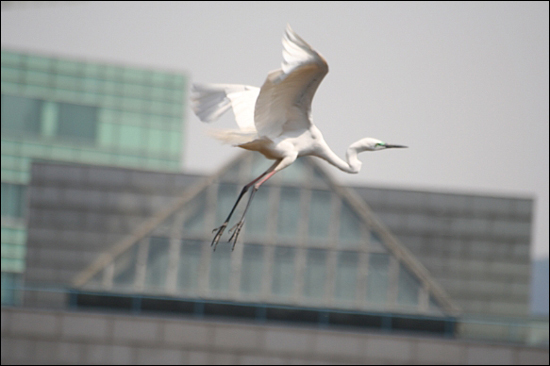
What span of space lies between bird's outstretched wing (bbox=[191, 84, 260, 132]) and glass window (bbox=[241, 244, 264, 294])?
35.8 feet

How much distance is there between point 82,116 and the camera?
1457 inches

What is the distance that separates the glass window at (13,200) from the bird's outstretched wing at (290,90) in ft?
89.8

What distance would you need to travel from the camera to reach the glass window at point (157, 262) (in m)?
20.5

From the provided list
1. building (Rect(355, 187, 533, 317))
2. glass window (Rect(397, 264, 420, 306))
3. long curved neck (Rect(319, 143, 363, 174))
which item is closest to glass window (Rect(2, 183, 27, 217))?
building (Rect(355, 187, 533, 317))

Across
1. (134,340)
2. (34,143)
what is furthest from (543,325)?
(34,143)

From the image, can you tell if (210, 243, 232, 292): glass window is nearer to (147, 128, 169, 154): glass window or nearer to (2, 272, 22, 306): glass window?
(2, 272, 22, 306): glass window

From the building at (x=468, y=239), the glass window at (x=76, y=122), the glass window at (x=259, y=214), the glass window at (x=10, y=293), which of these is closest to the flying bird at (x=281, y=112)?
the glass window at (x=10, y=293)

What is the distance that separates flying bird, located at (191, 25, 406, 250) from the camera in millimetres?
7988

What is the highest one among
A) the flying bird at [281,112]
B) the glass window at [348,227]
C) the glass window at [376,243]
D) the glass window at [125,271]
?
the flying bird at [281,112]

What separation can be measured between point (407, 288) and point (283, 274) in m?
2.86

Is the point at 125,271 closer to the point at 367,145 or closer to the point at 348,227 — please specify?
the point at 348,227

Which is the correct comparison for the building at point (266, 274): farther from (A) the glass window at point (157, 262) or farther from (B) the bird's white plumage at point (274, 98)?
(B) the bird's white plumage at point (274, 98)

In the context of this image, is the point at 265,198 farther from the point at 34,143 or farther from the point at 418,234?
the point at 34,143

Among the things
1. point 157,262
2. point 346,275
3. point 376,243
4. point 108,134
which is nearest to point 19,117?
point 108,134
